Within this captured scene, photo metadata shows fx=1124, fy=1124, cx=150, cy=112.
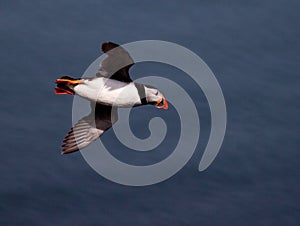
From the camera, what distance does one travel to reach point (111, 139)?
34375 mm

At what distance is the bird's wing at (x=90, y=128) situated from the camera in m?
22.8

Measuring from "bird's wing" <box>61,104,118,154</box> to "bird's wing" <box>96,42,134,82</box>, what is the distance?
1328 millimetres

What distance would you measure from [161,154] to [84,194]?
11.3 feet

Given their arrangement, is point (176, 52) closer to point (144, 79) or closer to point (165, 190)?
point (144, 79)

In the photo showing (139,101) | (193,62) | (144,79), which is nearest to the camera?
(139,101)

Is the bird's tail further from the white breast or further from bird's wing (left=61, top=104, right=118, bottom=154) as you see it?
bird's wing (left=61, top=104, right=118, bottom=154)

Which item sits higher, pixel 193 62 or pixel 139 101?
pixel 193 62

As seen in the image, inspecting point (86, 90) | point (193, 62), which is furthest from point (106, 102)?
point (193, 62)

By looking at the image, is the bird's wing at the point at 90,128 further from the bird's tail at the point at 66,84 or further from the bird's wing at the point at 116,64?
the bird's wing at the point at 116,64

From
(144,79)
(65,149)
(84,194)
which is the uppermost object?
(144,79)

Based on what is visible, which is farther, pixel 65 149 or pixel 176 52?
pixel 176 52


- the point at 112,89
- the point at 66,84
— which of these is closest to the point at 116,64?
the point at 112,89

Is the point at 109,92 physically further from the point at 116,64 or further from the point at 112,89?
the point at 116,64

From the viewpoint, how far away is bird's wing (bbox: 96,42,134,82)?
21.7 meters
